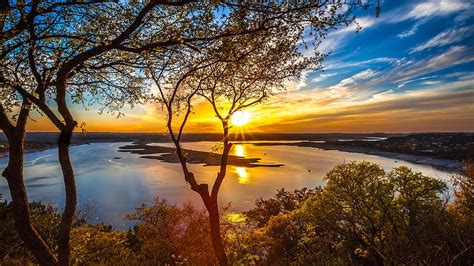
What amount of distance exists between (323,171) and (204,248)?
251 feet

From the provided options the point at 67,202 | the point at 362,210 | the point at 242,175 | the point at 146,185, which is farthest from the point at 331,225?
the point at 242,175

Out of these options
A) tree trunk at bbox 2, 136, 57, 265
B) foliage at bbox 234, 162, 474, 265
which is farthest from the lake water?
tree trunk at bbox 2, 136, 57, 265

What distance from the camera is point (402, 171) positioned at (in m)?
27.3

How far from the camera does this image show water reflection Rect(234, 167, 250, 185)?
7925 centimetres

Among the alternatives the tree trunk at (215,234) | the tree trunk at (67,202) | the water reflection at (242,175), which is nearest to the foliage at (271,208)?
the tree trunk at (215,234)

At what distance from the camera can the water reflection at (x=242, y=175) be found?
260 feet

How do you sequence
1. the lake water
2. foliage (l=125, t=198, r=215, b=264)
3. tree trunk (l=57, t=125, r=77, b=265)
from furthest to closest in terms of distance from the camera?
the lake water → foliage (l=125, t=198, r=215, b=264) → tree trunk (l=57, t=125, r=77, b=265)

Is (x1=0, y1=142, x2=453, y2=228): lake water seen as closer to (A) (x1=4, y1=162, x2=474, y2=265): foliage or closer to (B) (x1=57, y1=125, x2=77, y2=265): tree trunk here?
(A) (x1=4, y1=162, x2=474, y2=265): foliage

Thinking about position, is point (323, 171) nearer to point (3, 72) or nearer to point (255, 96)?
point (255, 96)

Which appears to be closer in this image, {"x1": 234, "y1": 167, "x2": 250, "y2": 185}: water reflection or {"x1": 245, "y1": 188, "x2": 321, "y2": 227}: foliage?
{"x1": 245, "y1": 188, "x2": 321, "y2": 227}: foliage

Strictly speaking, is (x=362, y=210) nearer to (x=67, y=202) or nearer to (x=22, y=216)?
(x=67, y=202)

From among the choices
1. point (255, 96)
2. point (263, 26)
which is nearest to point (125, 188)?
point (255, 96)

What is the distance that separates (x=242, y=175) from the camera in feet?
291

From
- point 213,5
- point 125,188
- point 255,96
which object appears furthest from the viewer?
point 125,188
